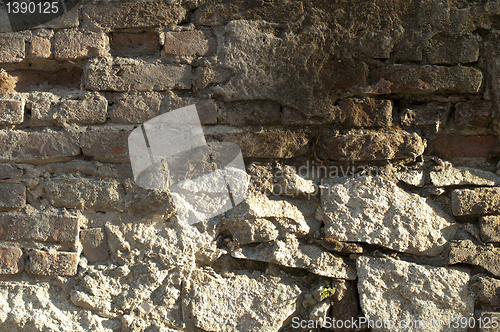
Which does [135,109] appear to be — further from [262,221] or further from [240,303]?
[240,303]

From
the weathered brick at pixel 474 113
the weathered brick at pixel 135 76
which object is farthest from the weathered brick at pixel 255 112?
the weathered brick at pixel 474 113

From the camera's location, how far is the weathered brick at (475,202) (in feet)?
4.17

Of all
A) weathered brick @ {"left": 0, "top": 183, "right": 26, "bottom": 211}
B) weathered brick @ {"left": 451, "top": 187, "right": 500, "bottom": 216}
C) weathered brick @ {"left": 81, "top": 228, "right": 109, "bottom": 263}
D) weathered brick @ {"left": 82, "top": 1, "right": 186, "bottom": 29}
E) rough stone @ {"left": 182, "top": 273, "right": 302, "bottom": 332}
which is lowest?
rough stone @ {"left": 182, "top": 273, "right": 302, "bottom": 332}

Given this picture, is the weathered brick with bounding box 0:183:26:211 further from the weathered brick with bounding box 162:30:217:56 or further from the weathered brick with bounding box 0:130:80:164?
the weathered brick with bounding box 162:30:217:56

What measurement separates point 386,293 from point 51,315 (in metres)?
1.12

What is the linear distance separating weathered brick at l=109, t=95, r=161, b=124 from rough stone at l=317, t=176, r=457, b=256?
68 centimetres

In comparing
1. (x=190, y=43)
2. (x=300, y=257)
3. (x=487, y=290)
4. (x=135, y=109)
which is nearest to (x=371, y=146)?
(x=300, y=257)

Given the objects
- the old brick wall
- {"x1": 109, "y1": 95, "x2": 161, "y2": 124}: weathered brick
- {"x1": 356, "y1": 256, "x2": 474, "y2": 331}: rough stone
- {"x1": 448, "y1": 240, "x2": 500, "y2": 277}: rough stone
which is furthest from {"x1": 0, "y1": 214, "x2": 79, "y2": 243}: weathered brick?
{"x1": 448, "y1": 240, "x2": 500, "y2": 277}: rough stone

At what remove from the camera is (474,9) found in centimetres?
127

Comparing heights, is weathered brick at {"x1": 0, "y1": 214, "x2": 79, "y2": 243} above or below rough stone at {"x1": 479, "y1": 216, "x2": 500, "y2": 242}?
above

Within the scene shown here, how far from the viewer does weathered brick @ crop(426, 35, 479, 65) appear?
1.28 metres

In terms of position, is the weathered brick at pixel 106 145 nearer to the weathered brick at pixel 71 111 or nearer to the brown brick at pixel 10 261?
the weathered brick at pixel 71 111

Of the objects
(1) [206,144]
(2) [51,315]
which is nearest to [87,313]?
(2) [51,315]

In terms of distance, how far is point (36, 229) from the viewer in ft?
4.01
